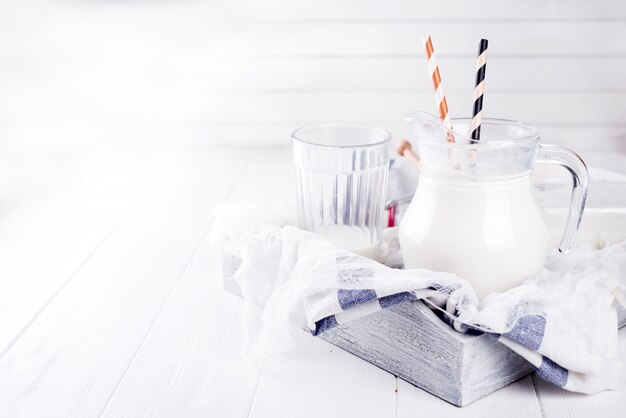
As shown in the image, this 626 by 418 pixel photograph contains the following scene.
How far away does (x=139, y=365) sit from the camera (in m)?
0.93

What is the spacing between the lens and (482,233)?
34.3 inches

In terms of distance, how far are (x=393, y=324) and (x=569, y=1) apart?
1486 mm

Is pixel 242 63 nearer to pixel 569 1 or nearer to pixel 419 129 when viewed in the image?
pixel 569 1

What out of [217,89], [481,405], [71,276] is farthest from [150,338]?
[217,89]

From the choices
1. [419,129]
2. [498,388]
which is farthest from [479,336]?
[419,129]

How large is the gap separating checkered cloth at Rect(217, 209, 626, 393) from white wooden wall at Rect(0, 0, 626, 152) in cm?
125

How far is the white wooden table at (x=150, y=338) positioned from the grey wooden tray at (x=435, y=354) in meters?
0.01

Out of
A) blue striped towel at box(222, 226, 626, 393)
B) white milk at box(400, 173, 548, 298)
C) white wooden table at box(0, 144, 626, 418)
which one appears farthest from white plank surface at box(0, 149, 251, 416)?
white milk at box(400, 173, 548, 298)

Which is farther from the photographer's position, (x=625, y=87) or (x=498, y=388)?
(x=625, y=87)

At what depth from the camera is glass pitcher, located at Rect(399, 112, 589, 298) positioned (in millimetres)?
870

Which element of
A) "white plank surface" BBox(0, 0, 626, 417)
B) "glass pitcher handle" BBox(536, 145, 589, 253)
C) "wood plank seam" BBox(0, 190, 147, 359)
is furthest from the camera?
"white plank surface" BBox(0, 0, 626, 417)

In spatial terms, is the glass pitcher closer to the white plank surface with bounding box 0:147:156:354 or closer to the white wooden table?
the white wooden table

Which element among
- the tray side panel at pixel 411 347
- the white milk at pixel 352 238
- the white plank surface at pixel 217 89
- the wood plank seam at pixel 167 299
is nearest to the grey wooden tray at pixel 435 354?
the tray side panel at pixel 411 347

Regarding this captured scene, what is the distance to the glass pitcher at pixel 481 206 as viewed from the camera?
A: 87 centimetres
